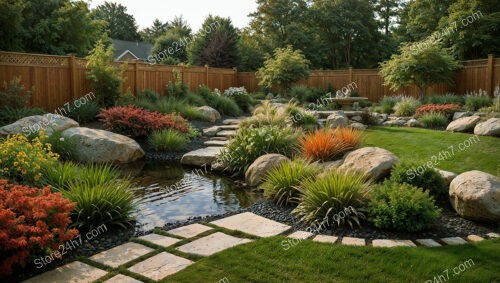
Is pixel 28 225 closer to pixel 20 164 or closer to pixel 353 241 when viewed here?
pixel 20 164

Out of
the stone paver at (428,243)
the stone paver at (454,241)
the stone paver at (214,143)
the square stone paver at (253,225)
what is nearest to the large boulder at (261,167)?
the square stone paver at (253,225)

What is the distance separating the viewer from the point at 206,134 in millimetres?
11469

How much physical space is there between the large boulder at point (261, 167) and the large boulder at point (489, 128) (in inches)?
190

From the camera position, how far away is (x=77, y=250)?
3.92m

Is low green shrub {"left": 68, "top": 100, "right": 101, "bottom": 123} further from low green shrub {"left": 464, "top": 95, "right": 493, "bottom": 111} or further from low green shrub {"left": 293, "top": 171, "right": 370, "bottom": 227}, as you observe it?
low green shrub {"left": 464, "top": 95, "right": 493, "bottom": 111}

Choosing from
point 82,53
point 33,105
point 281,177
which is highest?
point 82,53

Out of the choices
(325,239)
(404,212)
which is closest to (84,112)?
(325,239)

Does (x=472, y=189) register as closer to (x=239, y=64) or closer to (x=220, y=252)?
(x=220, y=252)

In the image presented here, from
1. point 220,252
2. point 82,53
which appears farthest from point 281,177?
point 82,53

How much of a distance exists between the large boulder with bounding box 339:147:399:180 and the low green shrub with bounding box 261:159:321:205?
525 mm

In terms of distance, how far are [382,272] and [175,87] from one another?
1291cm

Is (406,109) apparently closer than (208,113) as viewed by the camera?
Yes

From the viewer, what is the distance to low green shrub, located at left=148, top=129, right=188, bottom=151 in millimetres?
9656

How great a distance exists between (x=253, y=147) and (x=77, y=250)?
13.9 ft
